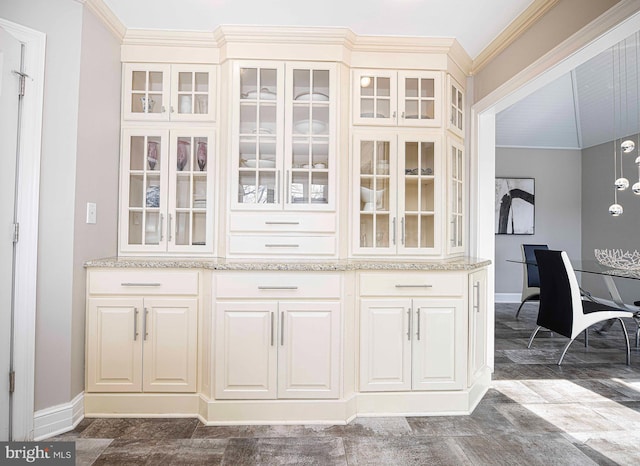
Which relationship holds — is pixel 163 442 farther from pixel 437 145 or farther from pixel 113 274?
pixel 437 145

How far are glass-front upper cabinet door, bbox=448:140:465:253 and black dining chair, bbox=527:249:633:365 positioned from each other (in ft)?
3.39

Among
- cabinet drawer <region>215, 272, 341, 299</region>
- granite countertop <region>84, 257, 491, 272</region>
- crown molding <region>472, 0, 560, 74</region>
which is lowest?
cabinet drawer <region>215, 272, 341, 299</region>

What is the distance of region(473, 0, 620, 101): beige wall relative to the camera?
1887 millimetres

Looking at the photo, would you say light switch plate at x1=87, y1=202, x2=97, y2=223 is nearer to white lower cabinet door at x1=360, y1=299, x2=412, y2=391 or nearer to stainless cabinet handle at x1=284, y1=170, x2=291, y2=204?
stainless cabinet handle at x1=284, y1=170, x2=291, y2=204

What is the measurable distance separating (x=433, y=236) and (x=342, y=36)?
1512 millimetres

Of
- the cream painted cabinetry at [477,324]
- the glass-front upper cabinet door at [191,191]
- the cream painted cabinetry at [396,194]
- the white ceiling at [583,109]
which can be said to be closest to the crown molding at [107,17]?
the glass-front upper cabinet door at [191,191]

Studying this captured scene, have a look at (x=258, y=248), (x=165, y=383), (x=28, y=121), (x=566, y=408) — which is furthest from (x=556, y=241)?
(x=28, y=121)

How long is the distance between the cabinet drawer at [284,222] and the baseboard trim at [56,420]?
1384mm

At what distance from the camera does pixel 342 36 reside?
252cm

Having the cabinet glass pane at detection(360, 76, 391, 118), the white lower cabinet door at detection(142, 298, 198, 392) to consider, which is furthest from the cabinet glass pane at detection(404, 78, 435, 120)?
the white lower cabinet door at detection(142, 298, 198, 392)

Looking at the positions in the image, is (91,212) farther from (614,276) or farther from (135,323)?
(614,276)

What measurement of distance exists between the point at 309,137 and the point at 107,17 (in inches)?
57.3

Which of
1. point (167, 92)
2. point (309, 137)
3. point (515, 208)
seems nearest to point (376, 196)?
point (309, 137)

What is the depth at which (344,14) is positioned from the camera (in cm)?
235
